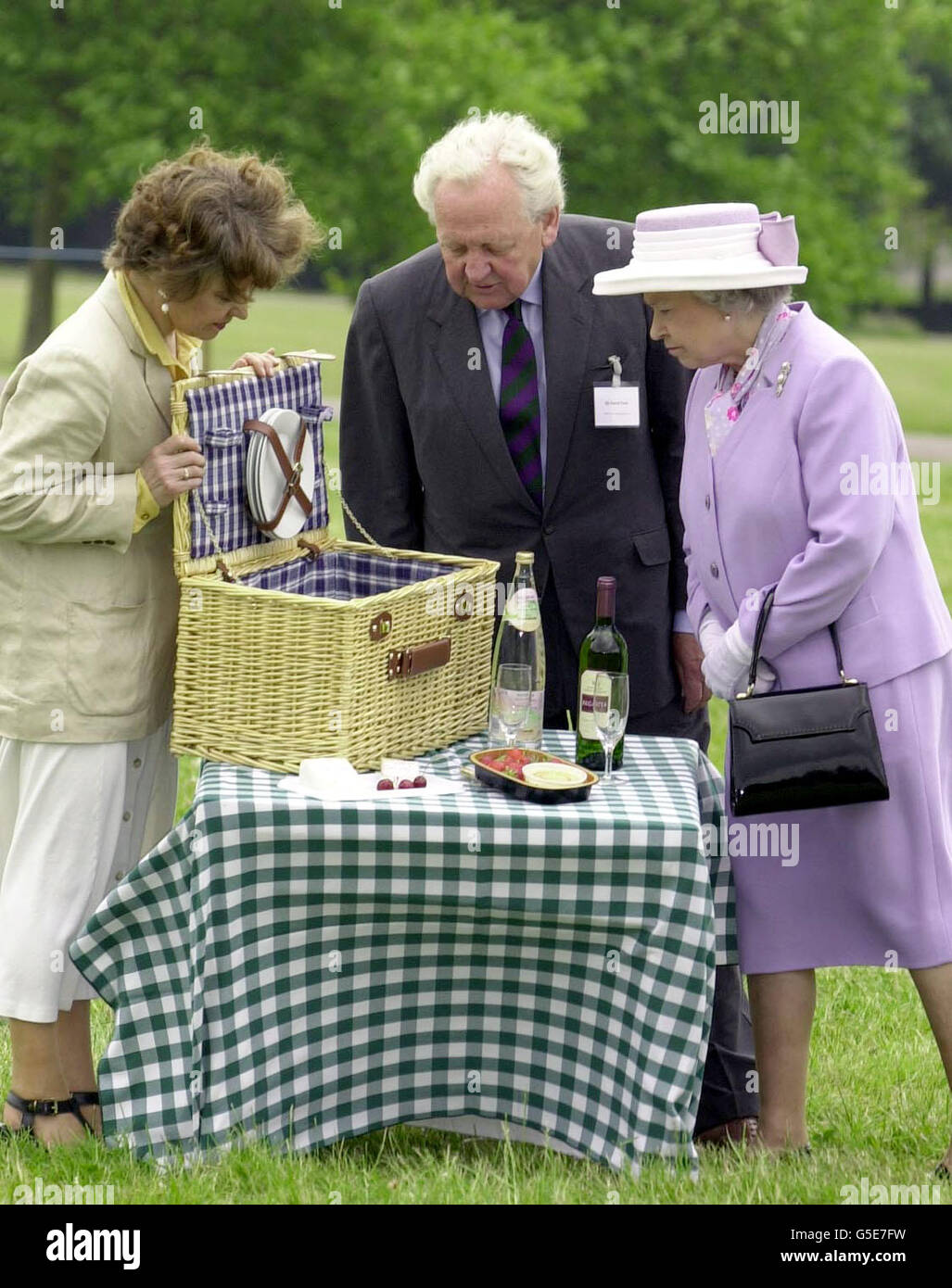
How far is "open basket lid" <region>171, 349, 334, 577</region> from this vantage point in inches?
130

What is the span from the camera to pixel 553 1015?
10.9ft

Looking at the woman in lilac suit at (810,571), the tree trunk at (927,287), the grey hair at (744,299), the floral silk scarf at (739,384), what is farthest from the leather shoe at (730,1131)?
the tree trunk at (927,287)

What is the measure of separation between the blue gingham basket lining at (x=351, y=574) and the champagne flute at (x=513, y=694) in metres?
0.33

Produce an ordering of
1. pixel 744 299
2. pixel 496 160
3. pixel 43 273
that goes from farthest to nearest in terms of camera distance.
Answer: pixel 43 273 < pixel 496 160 < pixel 744 299

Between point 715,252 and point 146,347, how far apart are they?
1.12m

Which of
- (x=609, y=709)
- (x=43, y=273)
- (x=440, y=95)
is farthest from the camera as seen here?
(x=43, y=273)

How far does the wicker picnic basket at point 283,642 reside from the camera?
3193mm

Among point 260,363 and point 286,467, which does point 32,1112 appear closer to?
point 286,467

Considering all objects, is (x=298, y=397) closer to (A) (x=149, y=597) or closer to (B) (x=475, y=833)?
(A) (x=149, y=597)

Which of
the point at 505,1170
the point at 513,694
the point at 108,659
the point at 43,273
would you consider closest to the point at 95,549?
the point at 108,659

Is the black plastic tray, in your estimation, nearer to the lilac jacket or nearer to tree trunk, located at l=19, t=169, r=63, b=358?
the lilac jacket

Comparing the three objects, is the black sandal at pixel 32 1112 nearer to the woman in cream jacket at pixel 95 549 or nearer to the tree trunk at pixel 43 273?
the woman in cream jacket at pixel 95 549

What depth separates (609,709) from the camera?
131 inches

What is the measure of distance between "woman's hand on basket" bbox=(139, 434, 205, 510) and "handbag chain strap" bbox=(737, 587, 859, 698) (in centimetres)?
112
